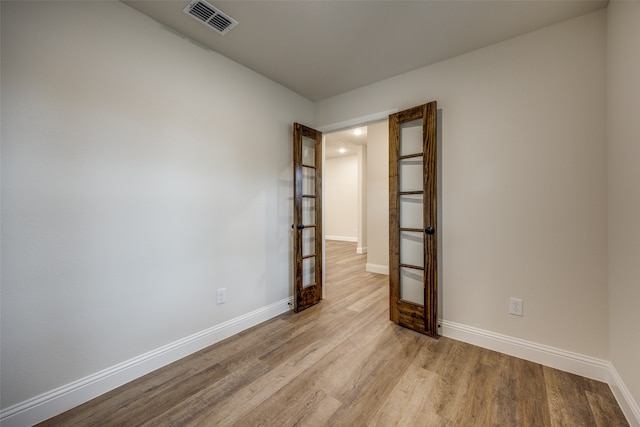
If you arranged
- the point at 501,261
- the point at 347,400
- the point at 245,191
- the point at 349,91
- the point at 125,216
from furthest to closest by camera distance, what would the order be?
the point at 349,91 < the point at 245,191 < the point at 501,261 < the point at 125,216 < the point at 347,400

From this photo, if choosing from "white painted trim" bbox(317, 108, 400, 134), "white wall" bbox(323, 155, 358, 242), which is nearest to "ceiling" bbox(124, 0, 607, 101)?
"white painted trim" bbox(317, 108, 400, 134)

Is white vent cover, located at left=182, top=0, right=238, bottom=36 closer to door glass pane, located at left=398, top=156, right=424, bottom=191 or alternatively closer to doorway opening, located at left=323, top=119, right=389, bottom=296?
doorway opening, located at left=323, top=119, right=389, bottom=296

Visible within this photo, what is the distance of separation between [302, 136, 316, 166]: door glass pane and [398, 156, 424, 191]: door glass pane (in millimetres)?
1112

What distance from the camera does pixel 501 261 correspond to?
2.05 m

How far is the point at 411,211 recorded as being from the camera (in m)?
2.50

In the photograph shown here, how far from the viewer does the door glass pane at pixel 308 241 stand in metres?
3.01

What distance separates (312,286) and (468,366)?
1.69m

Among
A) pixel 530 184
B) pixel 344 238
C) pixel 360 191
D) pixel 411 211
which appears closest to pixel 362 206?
pixel 360 191

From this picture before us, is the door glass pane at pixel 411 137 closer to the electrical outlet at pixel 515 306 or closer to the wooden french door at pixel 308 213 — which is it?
the wooden french door at pixel 308 213

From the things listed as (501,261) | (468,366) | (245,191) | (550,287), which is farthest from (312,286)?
(550,287)

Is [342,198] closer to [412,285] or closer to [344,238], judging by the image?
[344,238]

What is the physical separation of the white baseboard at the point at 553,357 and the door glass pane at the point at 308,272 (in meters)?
1.48

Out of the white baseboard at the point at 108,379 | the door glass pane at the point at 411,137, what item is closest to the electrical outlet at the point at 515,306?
the door glass pane at the point at 411,137

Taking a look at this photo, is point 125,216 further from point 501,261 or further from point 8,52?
point 501,261
